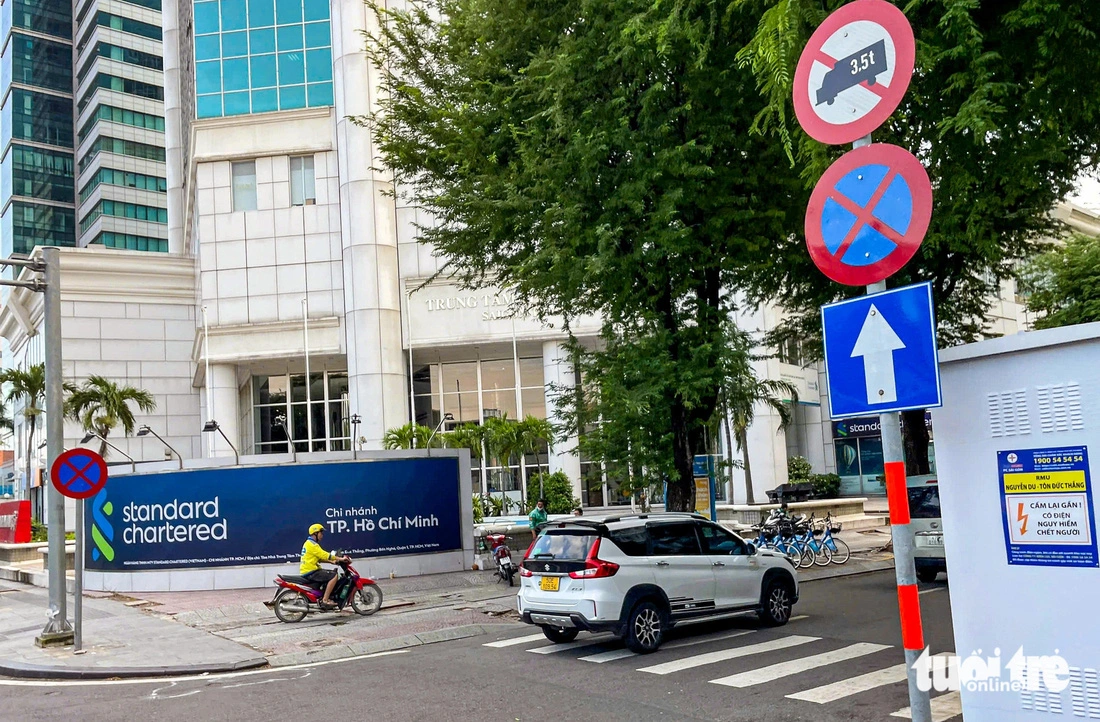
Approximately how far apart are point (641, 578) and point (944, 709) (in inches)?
173

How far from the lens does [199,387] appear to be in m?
57.5

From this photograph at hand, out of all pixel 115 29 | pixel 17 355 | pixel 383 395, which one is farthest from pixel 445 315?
pixel 115 29

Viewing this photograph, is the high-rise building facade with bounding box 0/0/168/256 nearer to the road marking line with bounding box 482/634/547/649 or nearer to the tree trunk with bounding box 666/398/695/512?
the tree trunk with bounding box 666/398/695/512

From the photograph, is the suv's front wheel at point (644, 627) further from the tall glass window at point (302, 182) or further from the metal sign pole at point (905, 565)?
the tall glass window at point (302, 182)

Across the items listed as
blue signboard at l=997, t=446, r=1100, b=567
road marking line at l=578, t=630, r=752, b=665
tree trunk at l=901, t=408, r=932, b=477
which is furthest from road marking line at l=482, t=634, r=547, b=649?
tree trunk at l=901, t=408, r=932, b=477

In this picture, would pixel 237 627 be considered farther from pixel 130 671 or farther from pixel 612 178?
pixel 612 178

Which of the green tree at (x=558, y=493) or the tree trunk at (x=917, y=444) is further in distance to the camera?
the green tree at (x=558, y=493)

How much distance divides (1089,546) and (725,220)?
987 centimetres

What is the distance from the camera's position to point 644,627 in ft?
39.1

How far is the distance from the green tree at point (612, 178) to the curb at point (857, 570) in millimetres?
4406

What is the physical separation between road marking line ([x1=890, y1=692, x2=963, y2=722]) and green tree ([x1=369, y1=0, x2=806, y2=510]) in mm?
6428

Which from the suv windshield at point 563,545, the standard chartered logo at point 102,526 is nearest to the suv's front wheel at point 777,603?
the suv windshield at point 563,545

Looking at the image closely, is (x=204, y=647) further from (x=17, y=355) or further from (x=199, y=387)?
(x=17, y=355)

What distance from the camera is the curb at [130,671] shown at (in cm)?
1220
